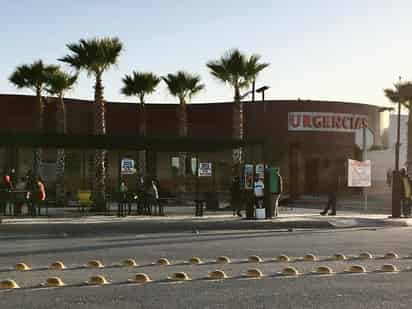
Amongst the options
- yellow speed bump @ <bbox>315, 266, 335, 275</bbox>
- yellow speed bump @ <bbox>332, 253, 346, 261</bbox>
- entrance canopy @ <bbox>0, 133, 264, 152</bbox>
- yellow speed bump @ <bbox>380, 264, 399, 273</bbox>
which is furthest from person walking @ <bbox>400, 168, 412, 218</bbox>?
yellow speed bump @ <bbox>315, 266, 335, 275</bbox>

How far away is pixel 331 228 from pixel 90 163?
21.7m

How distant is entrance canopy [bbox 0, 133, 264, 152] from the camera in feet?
77.4

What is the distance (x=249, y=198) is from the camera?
24484mm

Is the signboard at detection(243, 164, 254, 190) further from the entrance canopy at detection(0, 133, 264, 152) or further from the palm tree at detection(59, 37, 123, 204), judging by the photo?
the palm tree at detection(59, 37, 123, 204)

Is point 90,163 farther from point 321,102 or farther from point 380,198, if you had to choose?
point 380,198

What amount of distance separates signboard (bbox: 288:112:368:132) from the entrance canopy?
59.2 feet

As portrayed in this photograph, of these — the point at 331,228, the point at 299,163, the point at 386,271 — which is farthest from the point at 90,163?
the point at 386,271

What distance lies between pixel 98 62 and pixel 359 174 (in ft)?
35.0

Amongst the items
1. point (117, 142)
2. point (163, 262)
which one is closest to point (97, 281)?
point (163, 262)

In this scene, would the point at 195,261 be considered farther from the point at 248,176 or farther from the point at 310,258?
the point at 248,176

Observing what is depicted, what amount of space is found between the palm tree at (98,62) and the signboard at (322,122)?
1722 cm

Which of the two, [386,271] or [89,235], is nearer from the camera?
[386,271]

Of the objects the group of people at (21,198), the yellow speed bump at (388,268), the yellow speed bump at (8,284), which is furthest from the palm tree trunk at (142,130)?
the yellow speed bump at (8,284)

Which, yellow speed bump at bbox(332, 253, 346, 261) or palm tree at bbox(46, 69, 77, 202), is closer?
yellow speed bump at bbox(332, 253, 346, 261)
